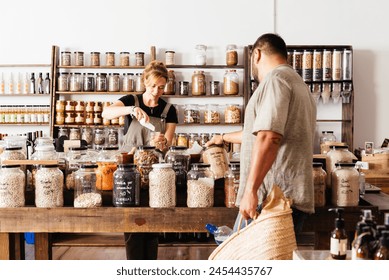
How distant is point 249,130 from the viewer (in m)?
2.25

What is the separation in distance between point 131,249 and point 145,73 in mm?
1121

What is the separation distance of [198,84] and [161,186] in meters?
3.63

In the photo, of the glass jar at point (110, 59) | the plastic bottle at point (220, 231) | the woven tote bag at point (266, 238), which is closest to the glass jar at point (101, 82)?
the glass jar at point (110, 59)

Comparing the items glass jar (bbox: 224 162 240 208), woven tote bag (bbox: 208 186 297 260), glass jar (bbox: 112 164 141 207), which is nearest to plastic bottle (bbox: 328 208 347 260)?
woven tote bag (bbox: 208 186 297 260)

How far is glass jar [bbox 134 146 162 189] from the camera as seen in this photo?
9.04 ft

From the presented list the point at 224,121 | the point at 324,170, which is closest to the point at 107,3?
the point at 224,121

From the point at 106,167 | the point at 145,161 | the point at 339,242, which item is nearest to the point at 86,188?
the point at 106,167

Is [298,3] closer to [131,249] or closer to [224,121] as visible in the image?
[224,121]

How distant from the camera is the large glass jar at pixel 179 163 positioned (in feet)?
9.19

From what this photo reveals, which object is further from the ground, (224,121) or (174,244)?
(224,121)

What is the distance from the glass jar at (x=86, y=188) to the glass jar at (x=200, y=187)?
421mm

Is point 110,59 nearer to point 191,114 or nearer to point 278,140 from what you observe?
point 191,114

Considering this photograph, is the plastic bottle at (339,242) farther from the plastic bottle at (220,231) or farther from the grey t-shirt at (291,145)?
the plastic bottle at (220,231)

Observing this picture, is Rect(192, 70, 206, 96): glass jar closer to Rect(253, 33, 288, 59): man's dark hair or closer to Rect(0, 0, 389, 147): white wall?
Rect(0, 0, 389, 147): white wall
